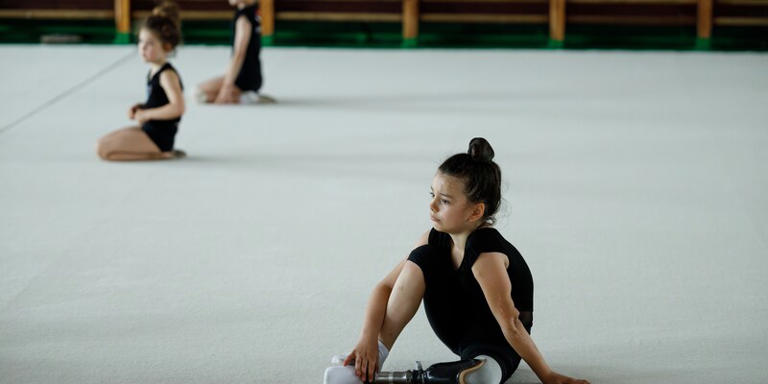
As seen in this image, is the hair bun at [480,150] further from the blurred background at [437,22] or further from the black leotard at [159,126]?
the blurred background at [437,22]

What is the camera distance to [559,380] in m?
2.56

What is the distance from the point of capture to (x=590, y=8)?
9.25 meters

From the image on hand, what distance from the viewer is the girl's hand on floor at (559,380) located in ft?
8.36

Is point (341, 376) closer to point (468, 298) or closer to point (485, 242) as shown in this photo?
point (468, 298)

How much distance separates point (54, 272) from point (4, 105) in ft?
10.2

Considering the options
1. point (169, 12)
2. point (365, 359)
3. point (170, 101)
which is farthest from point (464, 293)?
point (169, 12)

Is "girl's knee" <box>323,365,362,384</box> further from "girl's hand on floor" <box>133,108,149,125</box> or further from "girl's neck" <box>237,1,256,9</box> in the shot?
"girl's neck" <box>237,1,256,9</box>

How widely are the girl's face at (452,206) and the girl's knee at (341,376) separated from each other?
398mm

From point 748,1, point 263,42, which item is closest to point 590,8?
point 748,1

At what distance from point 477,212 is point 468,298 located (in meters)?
0.22

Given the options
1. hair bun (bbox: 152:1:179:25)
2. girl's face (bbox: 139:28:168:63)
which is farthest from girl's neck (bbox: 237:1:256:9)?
girl's face (bbox: 139:28:168:63)

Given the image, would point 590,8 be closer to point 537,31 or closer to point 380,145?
point 537,31

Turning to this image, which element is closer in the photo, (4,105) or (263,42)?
(4,105)

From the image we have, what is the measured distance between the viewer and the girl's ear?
252 centimetres
